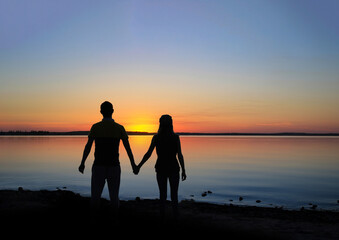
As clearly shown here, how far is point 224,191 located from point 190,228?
17.1 m

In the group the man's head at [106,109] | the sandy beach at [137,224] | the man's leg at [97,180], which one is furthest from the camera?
the sandy beach at [137,224]

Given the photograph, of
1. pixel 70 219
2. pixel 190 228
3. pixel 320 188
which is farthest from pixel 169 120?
pixel 320 188

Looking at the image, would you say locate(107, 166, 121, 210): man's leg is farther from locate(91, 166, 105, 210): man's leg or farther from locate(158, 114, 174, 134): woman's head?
locate(158, 114, 174, 134): woman's head

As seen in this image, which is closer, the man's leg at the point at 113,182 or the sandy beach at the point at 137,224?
the man's leg at the point at 113,182

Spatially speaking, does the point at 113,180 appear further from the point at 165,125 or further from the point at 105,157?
the point at 165,125

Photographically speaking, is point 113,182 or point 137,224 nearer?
point 113,182

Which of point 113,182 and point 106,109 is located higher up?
point 106,109

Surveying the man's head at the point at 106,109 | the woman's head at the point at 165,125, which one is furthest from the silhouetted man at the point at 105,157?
the woman's head at the point at 165,125

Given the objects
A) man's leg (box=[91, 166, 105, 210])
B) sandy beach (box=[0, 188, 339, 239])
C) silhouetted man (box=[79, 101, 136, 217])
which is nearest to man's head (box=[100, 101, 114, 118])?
silhouetted man (box=[79, 101, 136, 217])

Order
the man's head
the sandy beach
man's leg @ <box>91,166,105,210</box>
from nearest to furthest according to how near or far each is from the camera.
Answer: man's leg @ <box>91,166,105,210</box>, the man's head, the sandy beach

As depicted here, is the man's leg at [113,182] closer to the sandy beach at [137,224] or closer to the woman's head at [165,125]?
the sandy beach at [137,224]

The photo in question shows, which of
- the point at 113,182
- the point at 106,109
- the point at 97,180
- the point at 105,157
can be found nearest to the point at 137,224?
the point at 113,182

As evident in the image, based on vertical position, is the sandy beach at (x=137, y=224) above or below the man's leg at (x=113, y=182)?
below

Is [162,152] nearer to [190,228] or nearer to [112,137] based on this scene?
[112,137]
